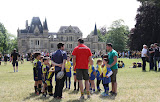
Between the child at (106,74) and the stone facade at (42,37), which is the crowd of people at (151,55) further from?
the stone facade at (42,37)

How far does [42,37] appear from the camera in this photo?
83500 millimetres

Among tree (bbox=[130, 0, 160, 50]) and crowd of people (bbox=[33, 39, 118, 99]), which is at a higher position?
tree (bbox=[130, 0, 160, 50])

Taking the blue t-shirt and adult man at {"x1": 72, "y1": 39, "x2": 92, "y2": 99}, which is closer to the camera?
adult man at {"x1": 72, "y1": 39, "x2": 92, "y2": 99}

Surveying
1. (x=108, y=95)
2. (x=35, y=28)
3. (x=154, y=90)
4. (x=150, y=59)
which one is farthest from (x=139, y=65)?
(x=35, y=28)

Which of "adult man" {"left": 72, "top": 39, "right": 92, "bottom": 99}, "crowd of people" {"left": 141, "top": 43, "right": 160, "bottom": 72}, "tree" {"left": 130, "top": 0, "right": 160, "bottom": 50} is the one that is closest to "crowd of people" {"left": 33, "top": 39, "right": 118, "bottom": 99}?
"adult man" {"left": 72, "top": 39, "right": 92, "bottom": 99}

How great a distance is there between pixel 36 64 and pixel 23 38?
79.4m

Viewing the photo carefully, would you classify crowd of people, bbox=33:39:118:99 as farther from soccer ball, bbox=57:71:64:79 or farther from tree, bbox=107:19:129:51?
tree, bbox=107:19:129:51

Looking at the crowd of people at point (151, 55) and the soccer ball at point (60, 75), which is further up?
the crowd of people at point (151, 55)

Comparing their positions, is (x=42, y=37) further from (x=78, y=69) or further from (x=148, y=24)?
(x=78, y=69)

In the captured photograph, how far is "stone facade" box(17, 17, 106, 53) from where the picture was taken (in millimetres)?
82312

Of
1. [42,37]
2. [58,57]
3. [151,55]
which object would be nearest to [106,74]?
[58,57]

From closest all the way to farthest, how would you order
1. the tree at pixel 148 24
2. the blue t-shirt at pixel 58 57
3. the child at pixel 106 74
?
the blue t-shirt at pixel 58 57
the child at pixel 106 74
the tree at pixel 148 24

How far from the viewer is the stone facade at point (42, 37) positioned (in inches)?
3241

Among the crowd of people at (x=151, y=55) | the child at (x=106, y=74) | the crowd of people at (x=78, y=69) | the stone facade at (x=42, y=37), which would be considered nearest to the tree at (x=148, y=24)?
the crowd of people at (x=151, y=55)
